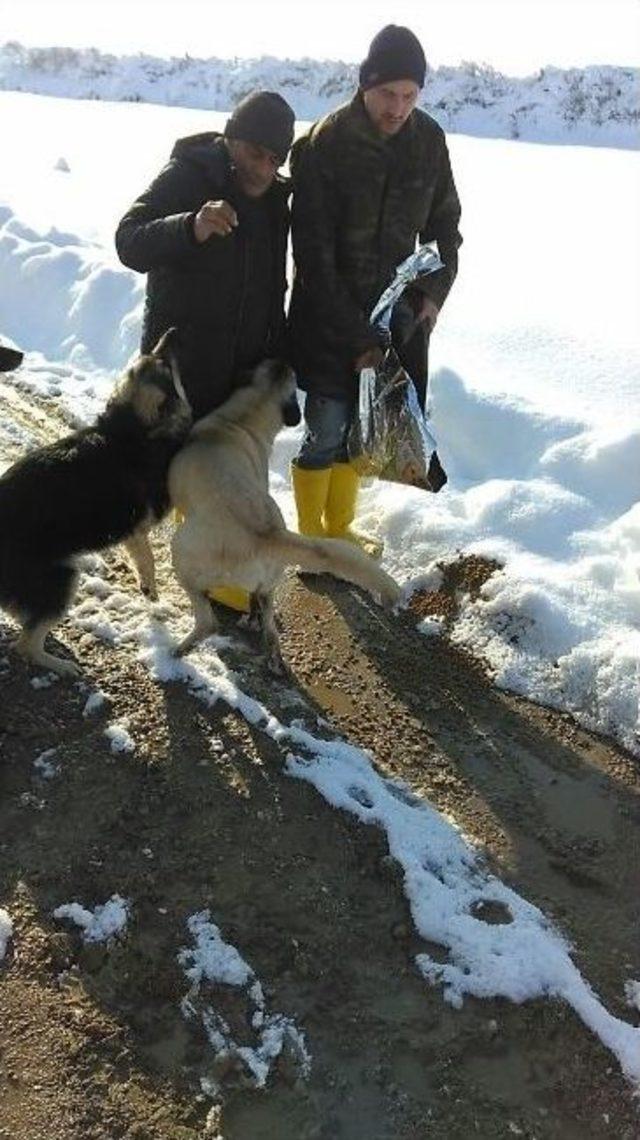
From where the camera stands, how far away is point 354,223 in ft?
11.3

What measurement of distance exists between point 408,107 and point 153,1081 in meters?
3.09

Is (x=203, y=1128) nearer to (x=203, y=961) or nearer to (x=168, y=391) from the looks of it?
(x=203, y=961)

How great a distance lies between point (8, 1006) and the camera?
2.53 meters

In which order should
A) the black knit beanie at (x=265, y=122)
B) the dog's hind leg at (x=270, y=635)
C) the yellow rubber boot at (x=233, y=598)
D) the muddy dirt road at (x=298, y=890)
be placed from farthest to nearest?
the yellow rubber boot at (x=233, y=598) → the dog's hind leg at (x=270, y=635) → the black knit beanie at (x=265, y=122) → the muddy dirt road at (x=298, y=890)

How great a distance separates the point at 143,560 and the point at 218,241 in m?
1.36

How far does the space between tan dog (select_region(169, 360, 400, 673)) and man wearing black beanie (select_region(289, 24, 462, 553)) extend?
225 mm

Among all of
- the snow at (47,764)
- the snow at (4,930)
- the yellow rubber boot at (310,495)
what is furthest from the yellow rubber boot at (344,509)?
the snow at (4,930)

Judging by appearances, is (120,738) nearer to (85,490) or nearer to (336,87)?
(85,490)

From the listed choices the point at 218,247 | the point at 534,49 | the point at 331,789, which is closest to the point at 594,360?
the point at 218,247

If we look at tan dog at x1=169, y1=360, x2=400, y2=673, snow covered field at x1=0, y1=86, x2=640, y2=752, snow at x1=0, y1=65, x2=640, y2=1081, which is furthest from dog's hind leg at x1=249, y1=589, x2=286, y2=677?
snow covered field at x1=0, y1=86, x2=640, y2=752

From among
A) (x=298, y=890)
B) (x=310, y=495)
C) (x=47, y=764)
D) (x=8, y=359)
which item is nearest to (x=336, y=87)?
(x=8, y=359)

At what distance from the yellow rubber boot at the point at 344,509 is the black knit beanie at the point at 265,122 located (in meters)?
1.52

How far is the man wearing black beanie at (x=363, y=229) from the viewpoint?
10.5 ft

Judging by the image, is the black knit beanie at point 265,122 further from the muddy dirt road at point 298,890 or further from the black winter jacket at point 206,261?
the muddy dirt road at point 298,890
